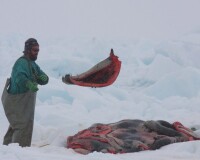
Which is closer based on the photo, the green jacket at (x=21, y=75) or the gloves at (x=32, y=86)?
the gloves at (x=32, y=86)

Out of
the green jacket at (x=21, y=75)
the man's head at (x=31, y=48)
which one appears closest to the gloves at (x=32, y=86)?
the green jacket at (x=21, y=75)

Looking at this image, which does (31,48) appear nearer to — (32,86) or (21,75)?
(21,75)

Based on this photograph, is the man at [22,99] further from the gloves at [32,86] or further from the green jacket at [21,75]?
the gloves at [32,86]

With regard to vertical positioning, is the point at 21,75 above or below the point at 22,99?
above

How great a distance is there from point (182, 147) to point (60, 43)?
65.5ft

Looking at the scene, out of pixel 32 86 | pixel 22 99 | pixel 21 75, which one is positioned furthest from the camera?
pixel 22 99

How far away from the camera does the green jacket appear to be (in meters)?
4.17

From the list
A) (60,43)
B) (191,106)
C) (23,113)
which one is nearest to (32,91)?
(23,113)

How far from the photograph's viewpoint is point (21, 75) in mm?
4156

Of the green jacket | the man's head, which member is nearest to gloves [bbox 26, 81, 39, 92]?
the green jacket

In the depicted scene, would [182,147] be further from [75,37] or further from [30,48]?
[75,37]

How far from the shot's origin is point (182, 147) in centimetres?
416

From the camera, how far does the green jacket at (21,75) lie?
13.7ft

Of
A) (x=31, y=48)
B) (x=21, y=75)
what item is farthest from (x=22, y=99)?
(x=31, y=48)
